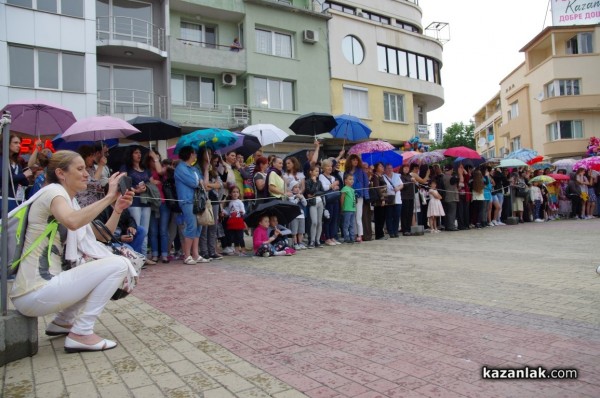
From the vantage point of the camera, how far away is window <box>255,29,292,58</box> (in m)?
26.4

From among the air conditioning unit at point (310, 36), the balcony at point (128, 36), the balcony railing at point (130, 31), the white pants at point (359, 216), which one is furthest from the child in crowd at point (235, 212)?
the air conditioning unit at point (310, 36)

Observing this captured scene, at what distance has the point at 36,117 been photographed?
28.3 ft

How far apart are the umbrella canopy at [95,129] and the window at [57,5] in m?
15.5

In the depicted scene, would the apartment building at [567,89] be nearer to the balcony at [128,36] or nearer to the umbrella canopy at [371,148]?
the umbrella canopy at [371,148]

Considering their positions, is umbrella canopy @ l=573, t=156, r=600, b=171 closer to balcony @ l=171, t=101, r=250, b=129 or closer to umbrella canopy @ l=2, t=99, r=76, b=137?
balcony @ l=171, t=101, r=250, b=129

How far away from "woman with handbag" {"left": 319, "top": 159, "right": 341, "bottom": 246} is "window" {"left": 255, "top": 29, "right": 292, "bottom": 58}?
1693 cm

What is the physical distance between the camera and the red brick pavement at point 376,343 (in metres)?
2.77

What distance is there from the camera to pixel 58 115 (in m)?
8.92

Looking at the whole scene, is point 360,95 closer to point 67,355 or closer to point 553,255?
point 553,255

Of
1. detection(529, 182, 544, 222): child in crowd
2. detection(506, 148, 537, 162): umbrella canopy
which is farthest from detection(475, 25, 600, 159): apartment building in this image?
detection(529, 182, 544, 222): child in crowd

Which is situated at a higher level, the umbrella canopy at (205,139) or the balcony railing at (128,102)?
the balcony railing at (128,102)

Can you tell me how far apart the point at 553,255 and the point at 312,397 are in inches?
282

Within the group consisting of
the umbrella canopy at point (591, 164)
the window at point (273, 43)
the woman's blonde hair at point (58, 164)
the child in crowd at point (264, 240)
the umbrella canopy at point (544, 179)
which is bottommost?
the child in crowd at point (264, 240)

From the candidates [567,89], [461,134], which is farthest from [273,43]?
[461,134]
